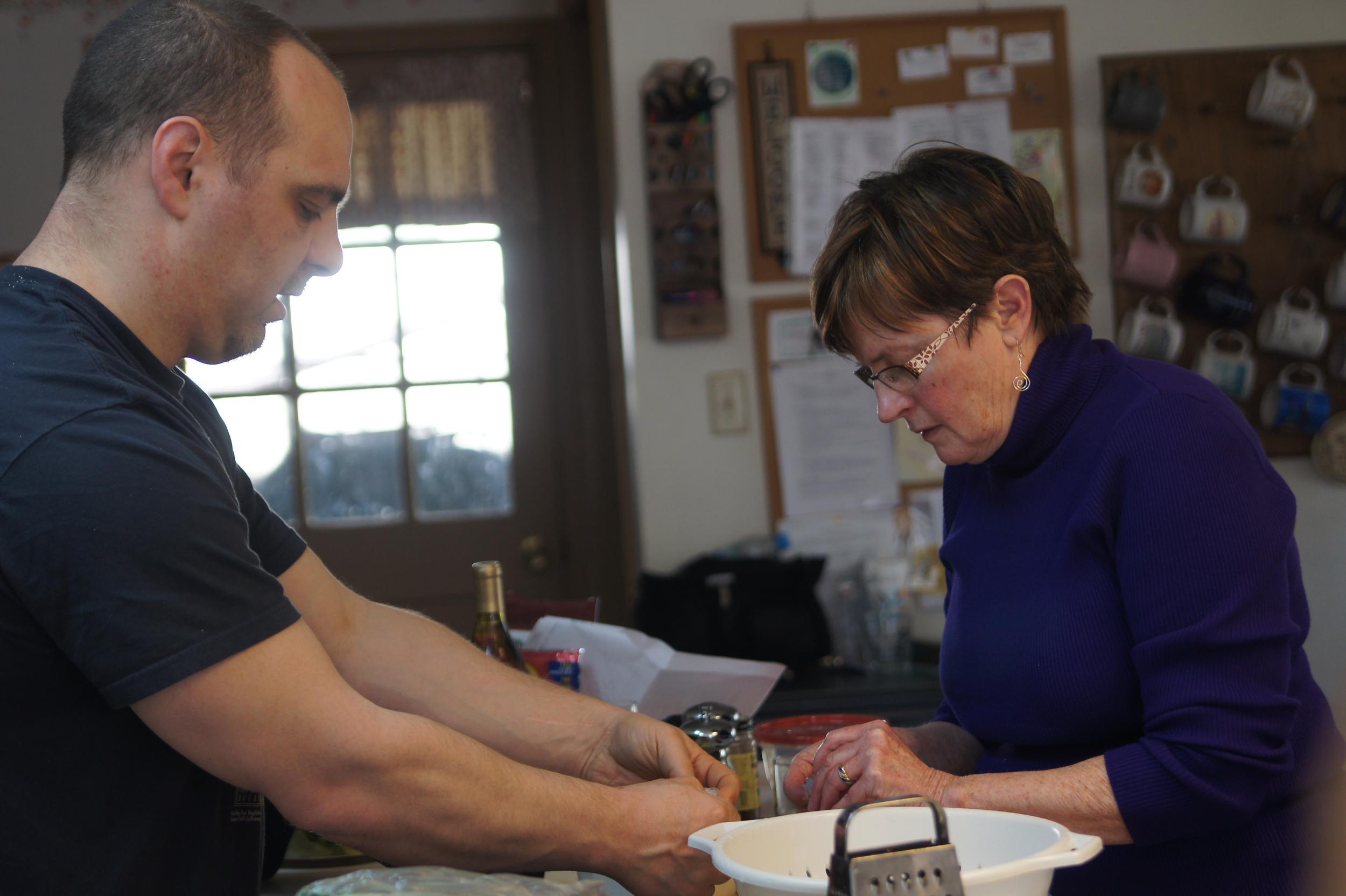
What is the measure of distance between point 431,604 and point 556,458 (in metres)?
0.50

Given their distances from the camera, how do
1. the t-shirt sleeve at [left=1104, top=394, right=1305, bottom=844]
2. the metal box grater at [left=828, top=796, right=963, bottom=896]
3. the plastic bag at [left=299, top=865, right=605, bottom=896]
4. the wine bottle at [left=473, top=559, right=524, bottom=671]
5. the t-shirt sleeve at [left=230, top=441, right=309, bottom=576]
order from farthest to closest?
the wine bottle at [left=473, top=559, right=524, bottom=671]
the t-shirt sleeve at [left=230, top=441, right=309, bottom=576]
the t-shirt sleeve at [left=1104, top=394, right=1305, bottom=844]
the plastic bag at [left=299, top=865, right=605, bottom=896]
the metal box grater at [left=828, top=796, right=963, bottom=896]

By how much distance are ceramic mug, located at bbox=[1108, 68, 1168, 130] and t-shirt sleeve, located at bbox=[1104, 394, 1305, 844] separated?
187 cm

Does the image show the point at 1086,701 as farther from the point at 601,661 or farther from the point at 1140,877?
the point at 601,661

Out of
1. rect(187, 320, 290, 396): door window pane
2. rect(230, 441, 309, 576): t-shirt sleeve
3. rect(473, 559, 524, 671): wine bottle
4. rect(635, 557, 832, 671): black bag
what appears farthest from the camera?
rect(187, 320, 290, 396): door window pane

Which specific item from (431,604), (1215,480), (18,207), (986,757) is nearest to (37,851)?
(986,757)

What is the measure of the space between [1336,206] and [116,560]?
2804 mm

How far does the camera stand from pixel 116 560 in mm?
886

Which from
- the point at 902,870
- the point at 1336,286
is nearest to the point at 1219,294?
the point at 1336,286

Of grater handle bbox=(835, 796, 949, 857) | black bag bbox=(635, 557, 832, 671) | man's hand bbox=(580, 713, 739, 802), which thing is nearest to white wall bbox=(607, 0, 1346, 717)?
black bag bbox=(635, 557, 832, 671)

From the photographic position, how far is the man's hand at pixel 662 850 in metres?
1.05

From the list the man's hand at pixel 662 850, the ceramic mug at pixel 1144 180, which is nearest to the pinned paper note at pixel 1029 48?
the ceramic mug at pixel 1144 180

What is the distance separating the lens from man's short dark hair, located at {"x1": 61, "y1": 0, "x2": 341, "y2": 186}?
106 centimetres

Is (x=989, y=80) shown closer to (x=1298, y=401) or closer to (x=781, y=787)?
(x=1298, y=401)

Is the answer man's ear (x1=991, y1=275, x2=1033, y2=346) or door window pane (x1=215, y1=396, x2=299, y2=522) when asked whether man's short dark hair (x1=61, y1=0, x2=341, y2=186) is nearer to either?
man's ear (x1=991, y1=275, x2=1033, y2=346)
